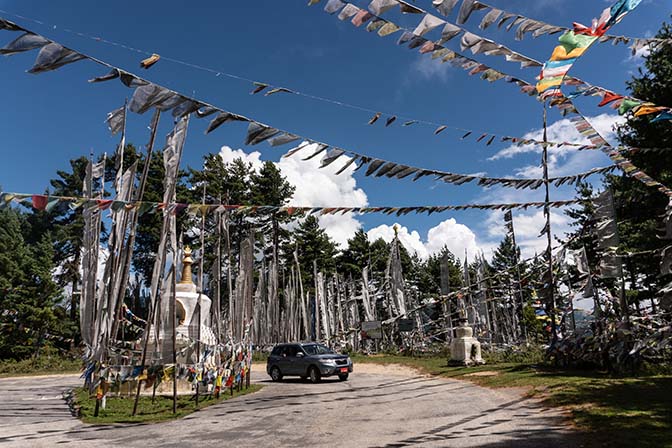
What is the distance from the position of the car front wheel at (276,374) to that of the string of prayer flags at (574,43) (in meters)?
17.4

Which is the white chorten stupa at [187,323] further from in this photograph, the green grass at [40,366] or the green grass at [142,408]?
the green grass at [40,366]

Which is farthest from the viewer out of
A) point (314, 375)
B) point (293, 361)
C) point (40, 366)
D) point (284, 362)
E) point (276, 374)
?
point (40, 366)

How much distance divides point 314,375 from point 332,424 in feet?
32.2

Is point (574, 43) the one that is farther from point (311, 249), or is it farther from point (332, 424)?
point (311, 249)

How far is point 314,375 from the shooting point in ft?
61.2

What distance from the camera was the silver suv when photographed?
60.6ft

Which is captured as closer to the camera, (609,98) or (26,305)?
(609,98)

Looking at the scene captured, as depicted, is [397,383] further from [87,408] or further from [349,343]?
[349,343]

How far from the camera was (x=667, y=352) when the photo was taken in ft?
48.0

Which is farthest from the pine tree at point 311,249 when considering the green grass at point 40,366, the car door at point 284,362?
the car door at point 284,362

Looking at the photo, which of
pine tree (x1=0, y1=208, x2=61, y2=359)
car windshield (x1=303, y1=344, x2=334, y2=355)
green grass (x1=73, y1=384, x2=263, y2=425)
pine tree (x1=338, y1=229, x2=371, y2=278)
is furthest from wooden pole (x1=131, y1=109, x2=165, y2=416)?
pine tree (x1=338, y1=229, x2=371, y2=278)

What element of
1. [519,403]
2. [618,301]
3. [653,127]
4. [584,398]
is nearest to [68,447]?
[519,403]

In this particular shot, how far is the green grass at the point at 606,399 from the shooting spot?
6992 millimetres

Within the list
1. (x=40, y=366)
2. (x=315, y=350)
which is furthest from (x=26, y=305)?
(x=315, y=350)
